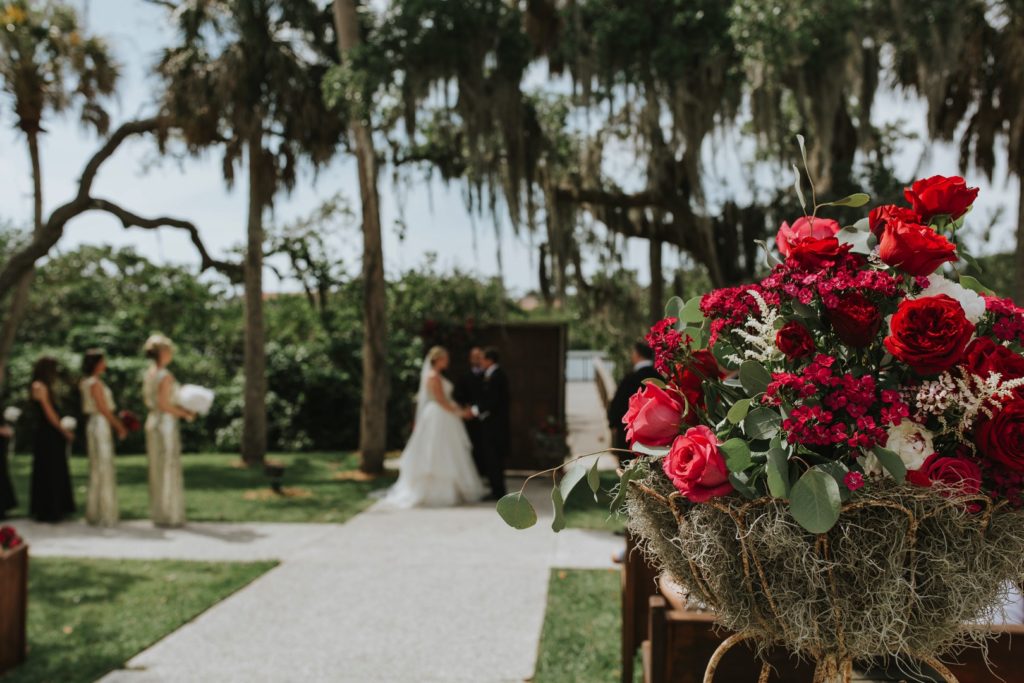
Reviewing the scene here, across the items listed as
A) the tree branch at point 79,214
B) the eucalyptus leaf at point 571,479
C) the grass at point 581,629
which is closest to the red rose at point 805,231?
the eucalyptus leaf at point 571,479

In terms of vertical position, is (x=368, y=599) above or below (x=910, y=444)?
below

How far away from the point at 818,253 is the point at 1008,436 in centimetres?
46

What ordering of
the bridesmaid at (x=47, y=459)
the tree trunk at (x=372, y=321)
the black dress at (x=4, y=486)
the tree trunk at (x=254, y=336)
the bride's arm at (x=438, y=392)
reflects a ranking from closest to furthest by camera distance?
the bridesmaid at (x=47, y=459), the black dress at (x=4, y=486), the bride's arm at (x=438, y=392), the tree trunk at (x=372, y=321), the tree trunk at (x=254, y=336)

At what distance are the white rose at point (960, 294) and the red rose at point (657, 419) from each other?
521mm

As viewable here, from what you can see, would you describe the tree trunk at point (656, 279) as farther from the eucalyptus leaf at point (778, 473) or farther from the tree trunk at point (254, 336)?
the eucalyptus leaf at point (778, 473)

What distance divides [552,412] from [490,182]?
3409mm

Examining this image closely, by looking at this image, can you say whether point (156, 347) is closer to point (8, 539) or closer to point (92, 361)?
point (92, 361)

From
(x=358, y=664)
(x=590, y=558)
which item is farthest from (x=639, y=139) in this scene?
(x=358, y=664)

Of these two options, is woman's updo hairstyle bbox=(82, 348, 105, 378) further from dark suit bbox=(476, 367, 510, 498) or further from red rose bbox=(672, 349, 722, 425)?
red rose bbox=(672, 349, 722, 425)

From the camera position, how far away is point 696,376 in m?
1.76

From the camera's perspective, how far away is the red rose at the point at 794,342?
156 cm

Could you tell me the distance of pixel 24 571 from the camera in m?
4.46

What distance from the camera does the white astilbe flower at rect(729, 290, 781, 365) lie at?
1602mm

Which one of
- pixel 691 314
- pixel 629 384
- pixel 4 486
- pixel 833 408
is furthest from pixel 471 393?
pixel 833 408
